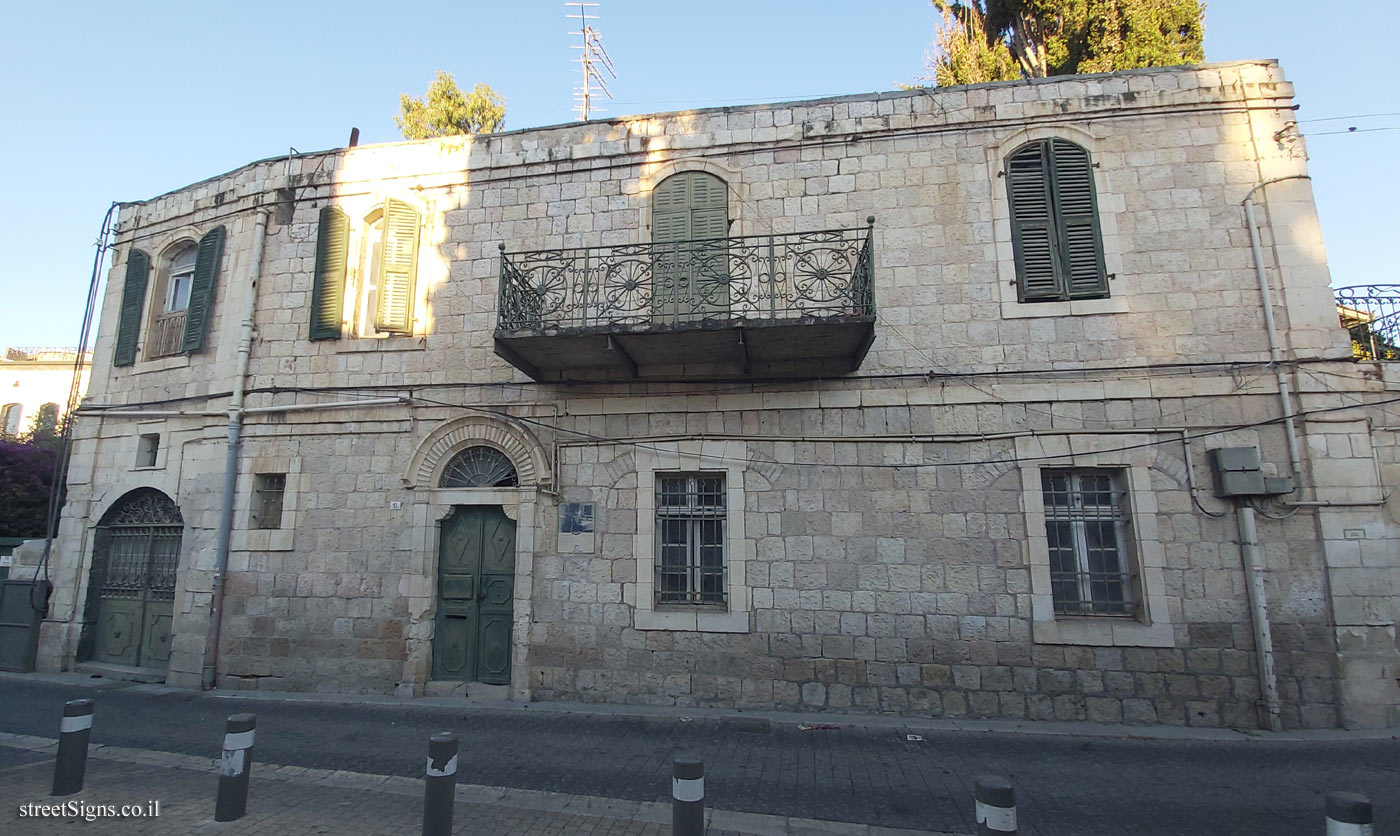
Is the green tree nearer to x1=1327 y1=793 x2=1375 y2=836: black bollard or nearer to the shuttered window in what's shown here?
the shuttered window

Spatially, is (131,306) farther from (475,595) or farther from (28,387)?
(28,387)

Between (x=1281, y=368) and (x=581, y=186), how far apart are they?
867cm

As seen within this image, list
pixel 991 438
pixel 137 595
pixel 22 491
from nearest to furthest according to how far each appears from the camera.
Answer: pixel 991 438 → pixel 137 595 → pixel 22 491

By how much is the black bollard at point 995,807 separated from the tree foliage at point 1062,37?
1197 cm

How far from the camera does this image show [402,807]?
4.84 m

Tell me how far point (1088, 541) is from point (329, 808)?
7.72m

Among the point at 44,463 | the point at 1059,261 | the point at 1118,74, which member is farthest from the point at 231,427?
the point at 1118,74

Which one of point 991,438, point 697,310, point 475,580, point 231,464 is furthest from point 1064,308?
point 231,464

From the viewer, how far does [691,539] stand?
7988mm

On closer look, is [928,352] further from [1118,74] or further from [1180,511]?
[1118,74]

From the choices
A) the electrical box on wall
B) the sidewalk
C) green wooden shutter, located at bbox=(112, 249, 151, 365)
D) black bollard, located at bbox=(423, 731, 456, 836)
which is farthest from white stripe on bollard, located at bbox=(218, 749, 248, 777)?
the electrical box on wall

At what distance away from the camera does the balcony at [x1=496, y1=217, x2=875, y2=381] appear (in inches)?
281

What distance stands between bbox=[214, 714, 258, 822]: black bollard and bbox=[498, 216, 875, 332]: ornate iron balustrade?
14.7ft

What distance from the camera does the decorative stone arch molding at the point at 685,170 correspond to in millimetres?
8523
